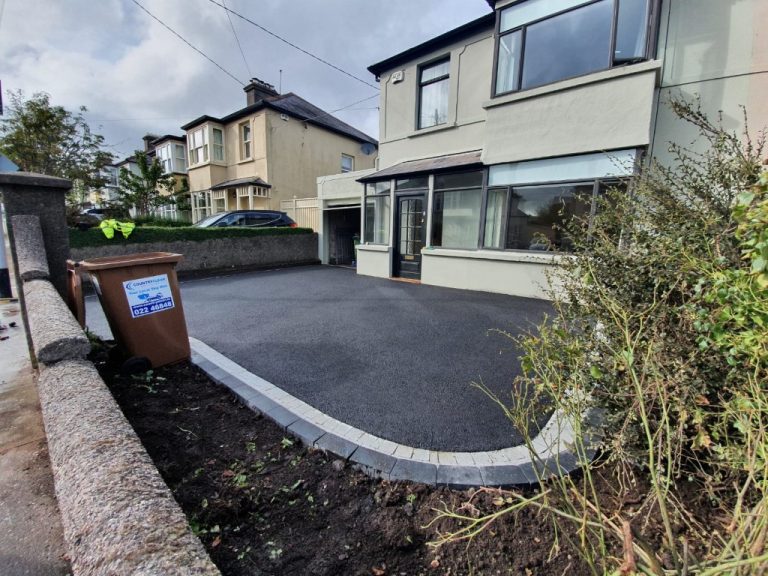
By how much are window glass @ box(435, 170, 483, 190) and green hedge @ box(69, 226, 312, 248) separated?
6.50m

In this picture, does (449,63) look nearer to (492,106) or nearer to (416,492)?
(492,106)

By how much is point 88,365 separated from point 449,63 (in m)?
9.95

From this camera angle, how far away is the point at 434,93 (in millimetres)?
9516

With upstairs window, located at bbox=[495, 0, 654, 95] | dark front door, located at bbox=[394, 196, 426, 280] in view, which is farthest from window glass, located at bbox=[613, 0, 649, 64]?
dark front door, located at bbox=[394, 196, 426, 280]

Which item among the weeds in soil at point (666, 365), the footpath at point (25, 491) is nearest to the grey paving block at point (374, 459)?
the weeds in soil at point (666, 365)

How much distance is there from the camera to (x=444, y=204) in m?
8.90

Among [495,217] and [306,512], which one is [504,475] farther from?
[495,217]

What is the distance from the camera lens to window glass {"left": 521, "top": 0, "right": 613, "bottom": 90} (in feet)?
20.6

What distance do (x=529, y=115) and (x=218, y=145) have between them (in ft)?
54.4

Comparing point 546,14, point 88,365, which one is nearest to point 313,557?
point 88,365

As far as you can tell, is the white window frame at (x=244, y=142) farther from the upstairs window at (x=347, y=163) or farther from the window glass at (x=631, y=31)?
the window glass at (x=631, y=31)

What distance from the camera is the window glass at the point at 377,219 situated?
34.1 ft

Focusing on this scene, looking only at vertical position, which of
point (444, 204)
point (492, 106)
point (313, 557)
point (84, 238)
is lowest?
point (313, 557)

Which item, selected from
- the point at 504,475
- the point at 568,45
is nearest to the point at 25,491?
the point at 504,475
